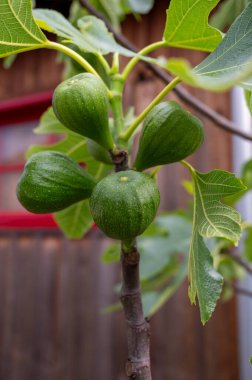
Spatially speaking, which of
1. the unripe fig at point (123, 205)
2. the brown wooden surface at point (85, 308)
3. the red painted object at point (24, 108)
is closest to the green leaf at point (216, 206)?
the unripe fig at point (123, 205)

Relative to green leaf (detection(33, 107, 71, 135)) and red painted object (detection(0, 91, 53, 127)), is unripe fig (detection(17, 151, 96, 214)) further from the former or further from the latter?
red painted object (detection(0, 91, 53, 127))

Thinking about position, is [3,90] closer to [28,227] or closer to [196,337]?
[28,227]

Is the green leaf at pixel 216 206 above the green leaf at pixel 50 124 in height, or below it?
below

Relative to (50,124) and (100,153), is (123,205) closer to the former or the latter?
(100,153)

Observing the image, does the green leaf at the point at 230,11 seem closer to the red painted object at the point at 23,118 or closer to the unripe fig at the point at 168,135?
the unripe fig at the point at 168,135

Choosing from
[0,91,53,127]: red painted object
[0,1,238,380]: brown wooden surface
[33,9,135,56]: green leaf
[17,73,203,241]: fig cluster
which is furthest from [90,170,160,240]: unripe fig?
→ [0,91,53,127]: red painted object

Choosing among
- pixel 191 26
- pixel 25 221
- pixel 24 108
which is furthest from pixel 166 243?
pixel 24 108

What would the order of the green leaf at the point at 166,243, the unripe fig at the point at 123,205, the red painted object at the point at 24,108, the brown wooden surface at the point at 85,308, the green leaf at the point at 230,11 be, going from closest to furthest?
the unripe fig at the point at 123,205, the green leaf at the point at 230,11, the green leaf at the point at 166,243, the brown wooden surface at the point at 85,308, the red painted object at the point at 24,108
